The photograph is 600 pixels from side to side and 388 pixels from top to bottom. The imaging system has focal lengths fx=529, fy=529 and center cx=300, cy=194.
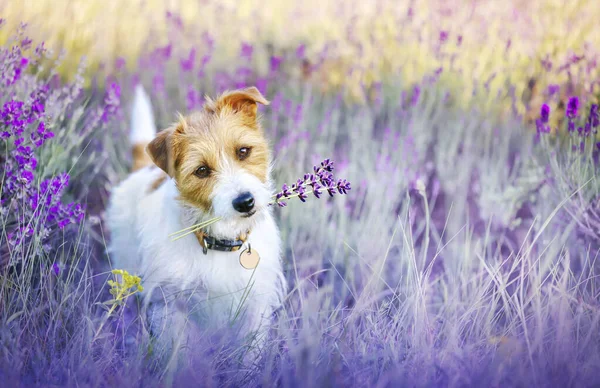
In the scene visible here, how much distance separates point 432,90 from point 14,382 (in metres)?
3.58

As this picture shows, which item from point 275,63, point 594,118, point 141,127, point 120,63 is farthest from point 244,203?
point 120,63

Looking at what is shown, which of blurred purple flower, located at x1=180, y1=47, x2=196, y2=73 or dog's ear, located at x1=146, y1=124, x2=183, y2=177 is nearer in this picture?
dog's ear, located at x1=146, y1=124, x2=183, y2=177

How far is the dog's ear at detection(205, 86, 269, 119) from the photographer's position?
2.75 meters

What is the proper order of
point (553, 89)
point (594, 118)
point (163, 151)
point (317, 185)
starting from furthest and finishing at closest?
1. point (553, 89)
2. point (594, 118)
3. point (163, 151)
4. point (317, 185)

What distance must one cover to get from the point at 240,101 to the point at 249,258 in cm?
84

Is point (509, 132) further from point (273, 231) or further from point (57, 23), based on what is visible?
point (57, 23)

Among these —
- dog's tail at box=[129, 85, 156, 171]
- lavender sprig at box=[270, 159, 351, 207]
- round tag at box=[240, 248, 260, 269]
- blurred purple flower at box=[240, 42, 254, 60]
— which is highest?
blurred purple flower at box=[240, 42, 254, 60]

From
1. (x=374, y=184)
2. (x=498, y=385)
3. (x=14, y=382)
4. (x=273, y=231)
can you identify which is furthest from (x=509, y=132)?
(x=14, y=382)

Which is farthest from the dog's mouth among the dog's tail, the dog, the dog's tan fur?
the dog's tail

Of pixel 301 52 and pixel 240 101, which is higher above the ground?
pixel 301 52

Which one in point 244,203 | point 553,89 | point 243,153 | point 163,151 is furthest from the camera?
point 553,89

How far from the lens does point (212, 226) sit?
2697mm

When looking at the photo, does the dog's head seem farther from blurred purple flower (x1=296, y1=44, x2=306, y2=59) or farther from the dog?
blurred purple flower (x1=296, y1=44, x2=306, y2=59)

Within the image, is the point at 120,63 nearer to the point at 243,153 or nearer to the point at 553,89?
the point at 243,153
